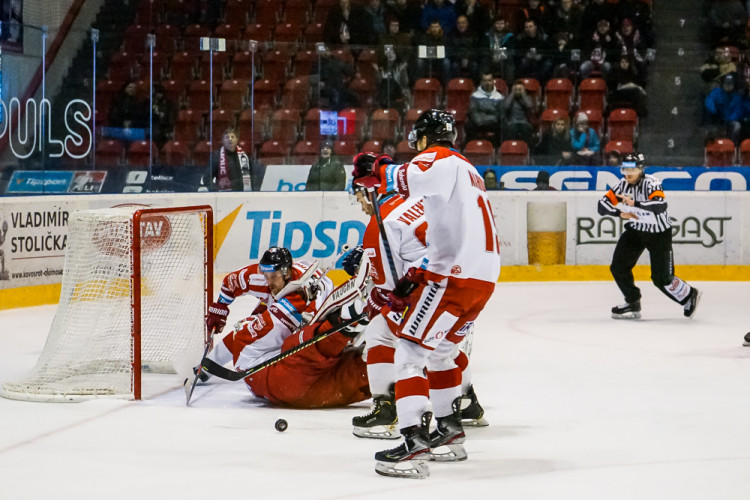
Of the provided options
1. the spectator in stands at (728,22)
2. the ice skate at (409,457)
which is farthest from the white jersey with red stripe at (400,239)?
the spectator in stands at (728,22)

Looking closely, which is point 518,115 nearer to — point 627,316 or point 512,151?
point 512,151

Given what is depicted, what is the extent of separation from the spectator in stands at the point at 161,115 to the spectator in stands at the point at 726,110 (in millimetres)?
5319

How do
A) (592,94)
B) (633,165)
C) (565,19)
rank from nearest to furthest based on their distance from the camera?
(633,165) < (592,94) < (565,19)

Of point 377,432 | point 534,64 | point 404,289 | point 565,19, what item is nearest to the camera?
point 404,289

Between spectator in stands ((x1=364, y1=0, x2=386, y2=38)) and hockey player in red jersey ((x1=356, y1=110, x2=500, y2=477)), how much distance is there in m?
7.97

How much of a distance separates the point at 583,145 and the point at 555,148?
0.96ft

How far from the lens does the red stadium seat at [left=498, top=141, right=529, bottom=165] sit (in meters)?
10.7

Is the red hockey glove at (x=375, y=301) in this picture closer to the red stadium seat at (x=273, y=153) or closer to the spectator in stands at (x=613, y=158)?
the red stadium seat at (x=273, y=153)

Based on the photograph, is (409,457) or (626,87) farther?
(626,87)

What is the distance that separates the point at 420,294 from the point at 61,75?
20.5ft

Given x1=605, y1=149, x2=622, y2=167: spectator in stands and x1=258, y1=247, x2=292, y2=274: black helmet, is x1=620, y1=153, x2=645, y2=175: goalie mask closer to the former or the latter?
x1=605, y1=149, x2=622, y2=167: spectator in stands

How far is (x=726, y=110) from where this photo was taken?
10.9 meters

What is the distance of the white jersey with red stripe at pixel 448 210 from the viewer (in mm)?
3691

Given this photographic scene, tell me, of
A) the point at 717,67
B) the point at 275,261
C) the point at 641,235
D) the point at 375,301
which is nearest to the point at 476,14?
the point at 717,67
